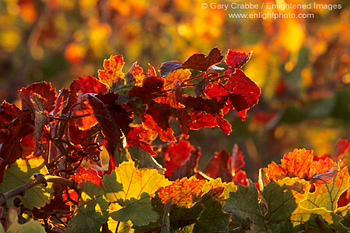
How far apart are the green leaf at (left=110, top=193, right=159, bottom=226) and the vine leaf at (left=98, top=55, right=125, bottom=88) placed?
5.2 inches

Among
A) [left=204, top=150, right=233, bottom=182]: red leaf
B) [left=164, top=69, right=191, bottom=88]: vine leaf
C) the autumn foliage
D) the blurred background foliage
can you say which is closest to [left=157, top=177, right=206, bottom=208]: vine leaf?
the autumn foliage

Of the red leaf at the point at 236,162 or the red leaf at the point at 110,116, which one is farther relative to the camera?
the red leaf at the point at 236,162

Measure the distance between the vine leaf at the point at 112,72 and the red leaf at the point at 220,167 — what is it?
0.85 feet

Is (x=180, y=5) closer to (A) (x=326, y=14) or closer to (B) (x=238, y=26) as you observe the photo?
(B) (x=238, y=26)

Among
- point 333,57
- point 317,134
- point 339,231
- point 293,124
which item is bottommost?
point 317,134

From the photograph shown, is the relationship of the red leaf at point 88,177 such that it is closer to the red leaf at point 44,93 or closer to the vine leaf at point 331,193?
the red leaf at point 44,93

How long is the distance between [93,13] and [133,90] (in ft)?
18.7

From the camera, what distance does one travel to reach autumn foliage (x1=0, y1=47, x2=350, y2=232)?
18.8 inches

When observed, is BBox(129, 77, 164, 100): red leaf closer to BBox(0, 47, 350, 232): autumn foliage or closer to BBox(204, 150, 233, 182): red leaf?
BBox(0, 47, 350, 232): autumn foliage

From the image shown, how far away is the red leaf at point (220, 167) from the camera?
732 mm

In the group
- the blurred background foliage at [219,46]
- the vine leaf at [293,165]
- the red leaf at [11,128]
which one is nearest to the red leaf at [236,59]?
the vine leaf at [293,165]

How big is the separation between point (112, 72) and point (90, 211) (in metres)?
0.15

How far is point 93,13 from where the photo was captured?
19.7ft

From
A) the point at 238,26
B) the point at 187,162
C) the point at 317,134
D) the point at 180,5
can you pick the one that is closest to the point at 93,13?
the point at 180,5
